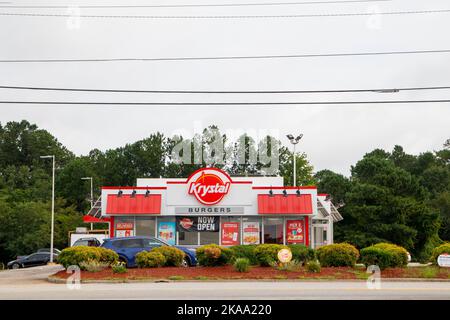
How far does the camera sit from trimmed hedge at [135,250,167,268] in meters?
27.7

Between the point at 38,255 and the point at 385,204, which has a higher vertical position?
the point at 385,204

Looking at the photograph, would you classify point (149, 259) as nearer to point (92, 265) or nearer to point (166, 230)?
point (92, 265)

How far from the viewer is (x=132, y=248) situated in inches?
1182

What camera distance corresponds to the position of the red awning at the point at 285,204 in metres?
37.5

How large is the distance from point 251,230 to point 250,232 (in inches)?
5.2

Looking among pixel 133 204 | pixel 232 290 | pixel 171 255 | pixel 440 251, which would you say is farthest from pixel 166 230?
pixel 232 290

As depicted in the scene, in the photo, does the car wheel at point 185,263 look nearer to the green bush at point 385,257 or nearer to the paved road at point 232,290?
the paved road at point 232,290

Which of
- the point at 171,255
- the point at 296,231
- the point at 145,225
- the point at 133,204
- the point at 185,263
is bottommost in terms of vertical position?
the point at 185,263

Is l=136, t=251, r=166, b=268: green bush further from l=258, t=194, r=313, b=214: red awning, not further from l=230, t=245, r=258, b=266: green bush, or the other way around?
l=258, t=194, r=313, b=214: red awning

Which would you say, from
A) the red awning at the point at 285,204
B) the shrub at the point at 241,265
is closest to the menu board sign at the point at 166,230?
the red awning at the point at 285,204
